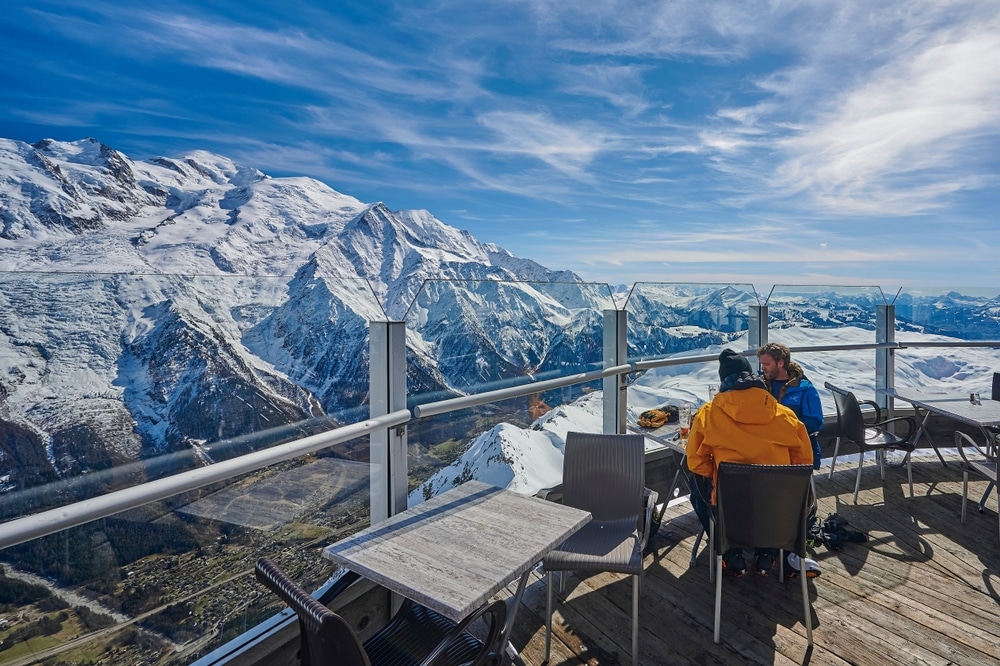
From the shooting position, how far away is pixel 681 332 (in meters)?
4.87

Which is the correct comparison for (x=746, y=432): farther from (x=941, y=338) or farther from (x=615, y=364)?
(x=941, y=338)

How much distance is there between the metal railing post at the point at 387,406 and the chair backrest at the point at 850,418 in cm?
383

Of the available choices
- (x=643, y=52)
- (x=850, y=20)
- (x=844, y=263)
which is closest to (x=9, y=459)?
(x=850, y=20)

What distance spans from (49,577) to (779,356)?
163 inches

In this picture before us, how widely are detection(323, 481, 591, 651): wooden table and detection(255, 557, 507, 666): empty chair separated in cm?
9

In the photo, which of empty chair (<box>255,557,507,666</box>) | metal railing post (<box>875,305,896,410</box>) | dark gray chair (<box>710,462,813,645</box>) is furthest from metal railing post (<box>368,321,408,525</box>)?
metal railing post (<box>875,305,896,410</box>)

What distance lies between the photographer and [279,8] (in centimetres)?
885

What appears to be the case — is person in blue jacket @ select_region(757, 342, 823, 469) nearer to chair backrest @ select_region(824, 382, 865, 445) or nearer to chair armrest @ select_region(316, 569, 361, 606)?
chair backrest @ select_region(824, 382, 865, 445)

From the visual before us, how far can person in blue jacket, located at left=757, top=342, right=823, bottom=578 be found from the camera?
3512mm

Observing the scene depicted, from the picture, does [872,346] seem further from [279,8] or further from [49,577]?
[279,8]

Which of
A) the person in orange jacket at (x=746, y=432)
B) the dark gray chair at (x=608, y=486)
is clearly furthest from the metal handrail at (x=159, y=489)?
the person in orange jacket at (x=746, y=432)

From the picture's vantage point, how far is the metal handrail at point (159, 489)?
133cm

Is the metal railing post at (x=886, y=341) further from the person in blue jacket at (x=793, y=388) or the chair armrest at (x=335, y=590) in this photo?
the chair armrest at (x=335, y=590)

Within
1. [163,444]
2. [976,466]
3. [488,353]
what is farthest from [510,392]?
[976,466]
